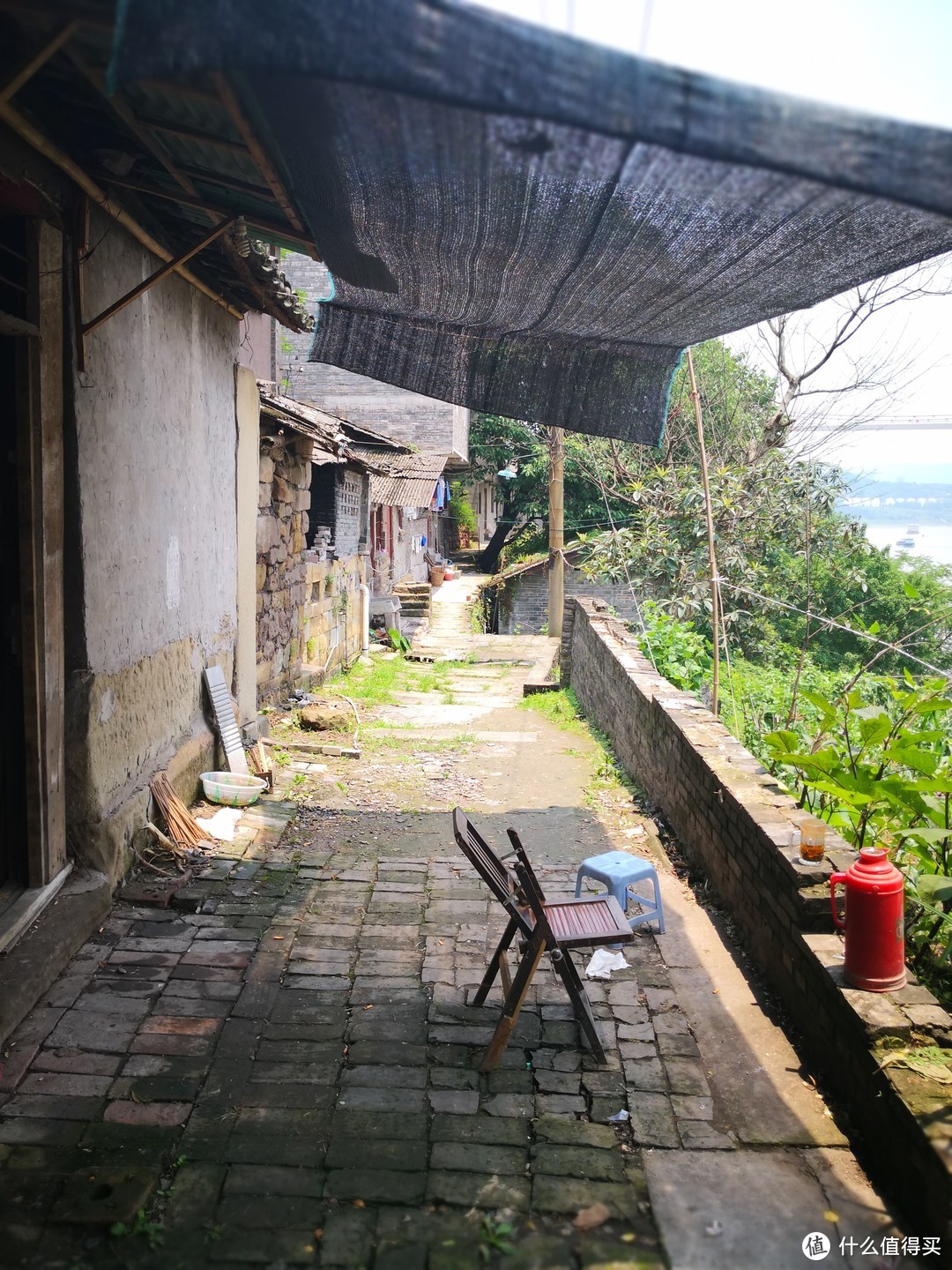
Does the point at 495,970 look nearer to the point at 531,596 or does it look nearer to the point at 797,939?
the point at 797,939

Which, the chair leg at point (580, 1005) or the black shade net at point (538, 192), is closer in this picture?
the black shade net at point (538, 192)

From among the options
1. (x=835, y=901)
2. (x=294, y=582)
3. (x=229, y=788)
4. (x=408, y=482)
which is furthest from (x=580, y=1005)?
(x=408, y=482)

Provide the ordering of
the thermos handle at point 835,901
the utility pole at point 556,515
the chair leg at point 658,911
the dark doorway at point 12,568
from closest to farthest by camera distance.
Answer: the thermos handle at point 835,901 < the dark doorway at point 12,568 < the chair leg at point 658,911 < the utility pole at point 556,515

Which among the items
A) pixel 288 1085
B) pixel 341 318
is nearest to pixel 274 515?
pixel 341 318

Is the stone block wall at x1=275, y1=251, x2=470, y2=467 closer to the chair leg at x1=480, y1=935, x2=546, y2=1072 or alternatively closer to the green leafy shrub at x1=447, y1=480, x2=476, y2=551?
the green leafy shrub at x1=447, y1=480, x2=476, y2=551

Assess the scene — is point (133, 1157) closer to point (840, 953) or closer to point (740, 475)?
point (840, 953)

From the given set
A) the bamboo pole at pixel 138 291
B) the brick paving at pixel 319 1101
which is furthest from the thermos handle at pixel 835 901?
the bamboo pole at pixel 138 291

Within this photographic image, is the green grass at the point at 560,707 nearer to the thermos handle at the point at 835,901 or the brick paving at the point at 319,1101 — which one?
the brick paving at the point at 319,1101

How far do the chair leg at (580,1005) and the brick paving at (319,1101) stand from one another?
0.24 feet

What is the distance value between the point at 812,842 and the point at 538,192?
286cm

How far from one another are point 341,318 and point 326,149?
2386mm

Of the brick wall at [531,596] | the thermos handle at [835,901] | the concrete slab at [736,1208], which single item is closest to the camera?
the concrete slab at [736,1208]

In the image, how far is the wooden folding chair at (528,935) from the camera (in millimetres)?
3469

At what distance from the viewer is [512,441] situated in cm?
2812
